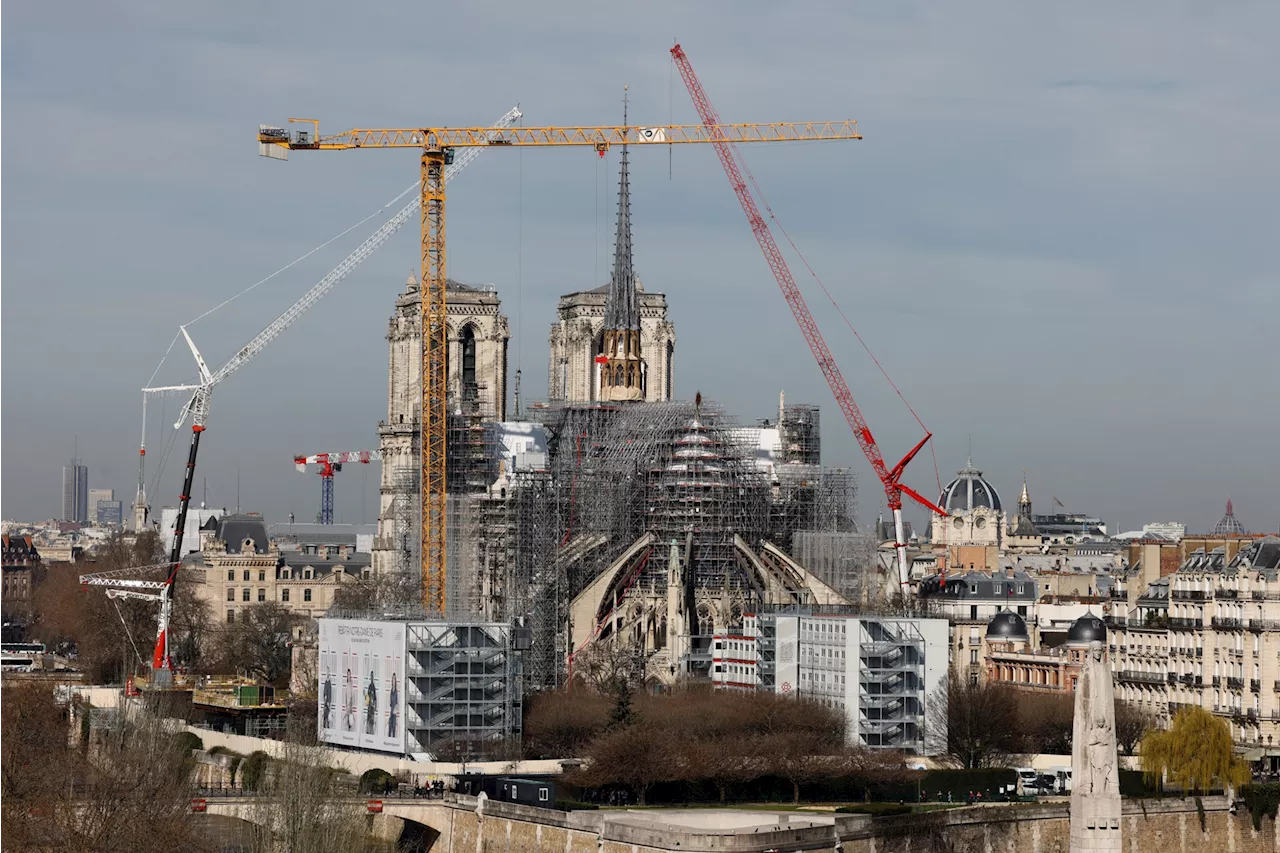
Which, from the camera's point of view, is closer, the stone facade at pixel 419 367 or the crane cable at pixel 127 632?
the crane cable at pixel 127 632

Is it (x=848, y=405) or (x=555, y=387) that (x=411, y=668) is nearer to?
(x=848, y=405)

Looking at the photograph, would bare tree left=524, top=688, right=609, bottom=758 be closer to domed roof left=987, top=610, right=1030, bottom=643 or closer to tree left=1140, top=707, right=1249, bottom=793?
tree left=1140, top=707, right=1249, bottom=793

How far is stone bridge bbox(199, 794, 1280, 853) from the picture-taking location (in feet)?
250

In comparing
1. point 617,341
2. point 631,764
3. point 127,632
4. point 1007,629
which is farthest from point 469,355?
point 631,764

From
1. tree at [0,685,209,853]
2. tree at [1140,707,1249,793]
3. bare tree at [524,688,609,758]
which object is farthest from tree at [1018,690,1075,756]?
tree at [0,685,209,853]

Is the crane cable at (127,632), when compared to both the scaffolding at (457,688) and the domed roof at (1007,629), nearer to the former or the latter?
the domed roof at (1007,629)

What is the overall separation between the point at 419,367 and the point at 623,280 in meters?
16.4

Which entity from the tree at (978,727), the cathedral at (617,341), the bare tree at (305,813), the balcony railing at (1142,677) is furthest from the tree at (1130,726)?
the cathedral at (617,341)

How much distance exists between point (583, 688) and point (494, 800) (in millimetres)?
29700

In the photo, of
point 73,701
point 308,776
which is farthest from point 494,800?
point 73,701

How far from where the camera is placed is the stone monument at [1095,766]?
55938mm

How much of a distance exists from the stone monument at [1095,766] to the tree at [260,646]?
87.1 meters

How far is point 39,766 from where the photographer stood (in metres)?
84.9

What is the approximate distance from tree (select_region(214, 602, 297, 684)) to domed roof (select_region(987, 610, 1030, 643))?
37329mm
